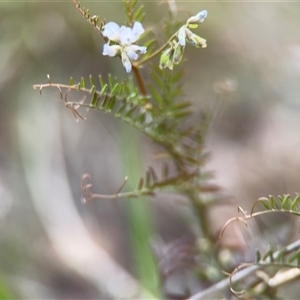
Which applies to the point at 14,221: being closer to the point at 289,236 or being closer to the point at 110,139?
the point at 110,139

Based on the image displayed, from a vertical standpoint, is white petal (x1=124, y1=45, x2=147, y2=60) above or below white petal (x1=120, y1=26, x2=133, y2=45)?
below

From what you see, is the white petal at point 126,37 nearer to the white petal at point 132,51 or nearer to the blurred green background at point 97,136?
the white petal at point 132,51

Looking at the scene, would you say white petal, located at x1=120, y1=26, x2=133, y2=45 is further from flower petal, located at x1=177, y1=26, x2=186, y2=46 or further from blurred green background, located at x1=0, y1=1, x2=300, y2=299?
blurred green background, located at x1=0, y1=1, x2=300, y2=299

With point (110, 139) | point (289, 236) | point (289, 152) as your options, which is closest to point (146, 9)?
point (110, 139)

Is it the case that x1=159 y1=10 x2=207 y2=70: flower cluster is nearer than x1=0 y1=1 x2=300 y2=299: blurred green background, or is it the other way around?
x1=159 y1=10 x2=207 y2=70: flower cluster

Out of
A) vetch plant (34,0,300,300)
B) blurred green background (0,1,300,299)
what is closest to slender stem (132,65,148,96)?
vetch plant (34,0,300,300)

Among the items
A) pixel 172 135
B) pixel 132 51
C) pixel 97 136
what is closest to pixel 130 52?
pixel 132 51

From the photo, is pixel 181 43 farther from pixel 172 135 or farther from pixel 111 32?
pixel 172 135
